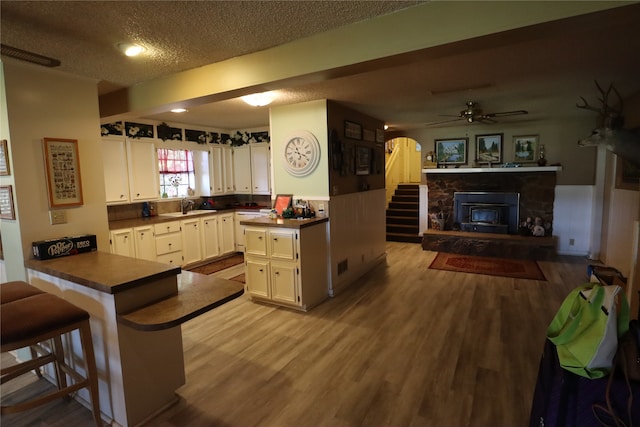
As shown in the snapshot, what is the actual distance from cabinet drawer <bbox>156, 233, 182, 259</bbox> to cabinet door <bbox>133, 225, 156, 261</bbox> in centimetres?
8

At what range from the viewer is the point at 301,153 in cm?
411

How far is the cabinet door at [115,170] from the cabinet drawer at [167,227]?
605 mm

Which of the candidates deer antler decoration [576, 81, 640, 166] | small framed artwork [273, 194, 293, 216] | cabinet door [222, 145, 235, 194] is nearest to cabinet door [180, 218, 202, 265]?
cabinet door [222, 145, 235, 194]

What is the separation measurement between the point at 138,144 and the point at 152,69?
261 cm

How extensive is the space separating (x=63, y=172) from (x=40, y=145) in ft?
0.77

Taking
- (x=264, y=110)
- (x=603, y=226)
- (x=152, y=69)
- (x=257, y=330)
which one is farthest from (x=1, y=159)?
(x=603, y=226)

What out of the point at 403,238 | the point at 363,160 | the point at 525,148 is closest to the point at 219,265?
the point at 363,160

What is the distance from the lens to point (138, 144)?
4902 mm

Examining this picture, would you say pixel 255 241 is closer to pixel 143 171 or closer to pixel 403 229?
pixel 143 171

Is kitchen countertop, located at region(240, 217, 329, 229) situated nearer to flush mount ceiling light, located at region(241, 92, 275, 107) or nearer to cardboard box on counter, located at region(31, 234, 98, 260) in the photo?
flush mount ceiling light, located at region(241, 92, 275, 107)

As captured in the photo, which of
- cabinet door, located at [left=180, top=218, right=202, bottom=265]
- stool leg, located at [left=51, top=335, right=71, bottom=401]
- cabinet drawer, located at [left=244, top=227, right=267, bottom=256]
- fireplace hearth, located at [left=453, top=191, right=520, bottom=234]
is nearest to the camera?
stool leg, located at [left=51, top=335, right=71, bottom=401]

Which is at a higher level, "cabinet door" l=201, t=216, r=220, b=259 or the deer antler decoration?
the deer antler decoration

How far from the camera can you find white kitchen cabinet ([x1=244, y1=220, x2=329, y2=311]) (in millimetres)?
3617

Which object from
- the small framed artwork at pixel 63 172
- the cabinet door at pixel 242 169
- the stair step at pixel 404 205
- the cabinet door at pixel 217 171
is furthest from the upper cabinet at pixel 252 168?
the small framed artwork at pixel 63 172
